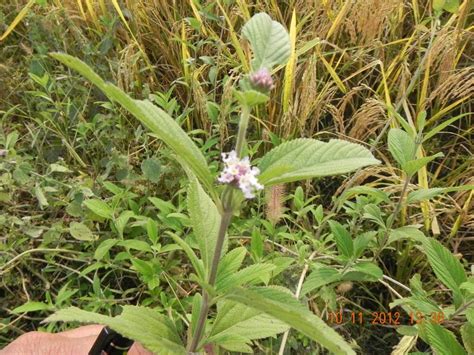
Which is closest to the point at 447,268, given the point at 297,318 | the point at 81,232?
the point at 297,318

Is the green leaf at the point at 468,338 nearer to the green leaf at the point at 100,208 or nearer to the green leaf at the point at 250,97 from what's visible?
the green leaf at the point at 250,97

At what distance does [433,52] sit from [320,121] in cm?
40

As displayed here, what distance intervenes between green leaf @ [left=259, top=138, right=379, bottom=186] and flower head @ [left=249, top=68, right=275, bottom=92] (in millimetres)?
76

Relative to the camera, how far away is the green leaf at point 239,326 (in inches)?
25.1

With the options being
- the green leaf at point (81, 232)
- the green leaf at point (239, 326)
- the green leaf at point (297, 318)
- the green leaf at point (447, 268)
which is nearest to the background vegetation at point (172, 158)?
the green leaf at point (81, 232)

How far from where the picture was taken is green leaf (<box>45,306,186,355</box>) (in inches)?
20.5

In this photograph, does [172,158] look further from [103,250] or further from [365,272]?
[365,272]

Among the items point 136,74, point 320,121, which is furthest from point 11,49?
point 320,121

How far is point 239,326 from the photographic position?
649 mm

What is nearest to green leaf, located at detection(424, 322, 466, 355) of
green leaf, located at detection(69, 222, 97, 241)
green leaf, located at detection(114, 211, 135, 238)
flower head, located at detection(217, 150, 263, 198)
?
flower head, located at detection(217, 150, 263, 198)

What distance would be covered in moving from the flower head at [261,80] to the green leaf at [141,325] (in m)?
0.27

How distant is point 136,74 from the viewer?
175 centimetres

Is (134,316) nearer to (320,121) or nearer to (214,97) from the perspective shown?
(214,97)
